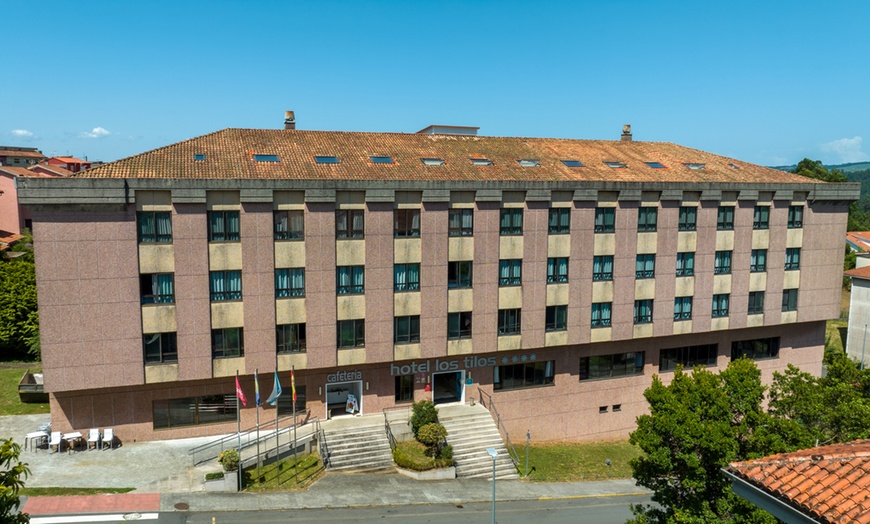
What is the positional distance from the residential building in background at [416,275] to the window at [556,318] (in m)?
0.14

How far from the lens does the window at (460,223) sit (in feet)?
132

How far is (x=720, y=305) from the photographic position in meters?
47.6

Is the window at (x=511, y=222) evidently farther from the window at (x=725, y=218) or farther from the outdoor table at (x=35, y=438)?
the outdoor table at (x=35, y=438)

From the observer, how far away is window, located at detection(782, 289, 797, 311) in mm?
49812

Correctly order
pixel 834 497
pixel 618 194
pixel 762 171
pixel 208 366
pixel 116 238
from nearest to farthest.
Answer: pixel 834 497, pixel 116 238, pixel 208 366, pixel 618 194, pixel 762 171

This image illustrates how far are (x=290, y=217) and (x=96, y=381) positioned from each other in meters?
13.4

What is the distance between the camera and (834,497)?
1211cm

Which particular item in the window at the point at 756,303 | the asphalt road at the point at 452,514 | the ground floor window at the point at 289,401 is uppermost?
the window at the point at 756,303

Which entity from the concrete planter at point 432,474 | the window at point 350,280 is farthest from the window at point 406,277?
the concrete planter at point 432,474

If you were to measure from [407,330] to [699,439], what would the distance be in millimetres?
20550

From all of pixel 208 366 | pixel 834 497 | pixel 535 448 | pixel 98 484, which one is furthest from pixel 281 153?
pixel 834 497

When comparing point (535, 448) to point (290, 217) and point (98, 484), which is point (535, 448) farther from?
point (98, 484)

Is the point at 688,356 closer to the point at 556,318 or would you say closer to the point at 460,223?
the point at 556,318

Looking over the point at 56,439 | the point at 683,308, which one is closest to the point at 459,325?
the point at 683,308
